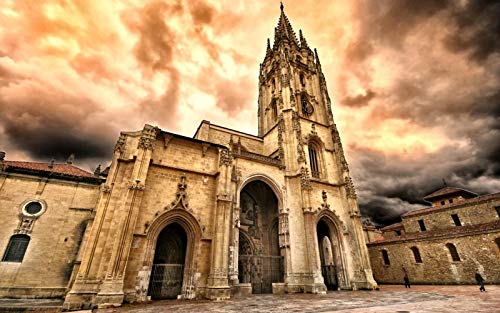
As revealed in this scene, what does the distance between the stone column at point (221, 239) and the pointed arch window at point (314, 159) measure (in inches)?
353

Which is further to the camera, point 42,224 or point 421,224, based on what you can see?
point 421,224

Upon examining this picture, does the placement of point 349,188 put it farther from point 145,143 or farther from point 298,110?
point 145,143

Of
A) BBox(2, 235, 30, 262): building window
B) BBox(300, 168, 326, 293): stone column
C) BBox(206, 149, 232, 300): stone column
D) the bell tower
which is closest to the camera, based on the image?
BBox(206, 149, 232, 300): stone column

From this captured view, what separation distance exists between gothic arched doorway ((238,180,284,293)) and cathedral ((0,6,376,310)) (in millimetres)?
82

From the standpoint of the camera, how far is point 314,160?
2086 cm

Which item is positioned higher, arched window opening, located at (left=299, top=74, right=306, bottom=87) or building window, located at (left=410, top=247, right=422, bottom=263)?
arched window opening, located at (left=299, top=74, right=306, bottom=87)

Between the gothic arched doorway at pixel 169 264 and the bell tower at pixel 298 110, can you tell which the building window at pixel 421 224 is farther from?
the gothic arched doorway at pixel 169 264

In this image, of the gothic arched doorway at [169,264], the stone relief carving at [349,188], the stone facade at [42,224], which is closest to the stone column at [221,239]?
the gothic arched doorway at [169,264]

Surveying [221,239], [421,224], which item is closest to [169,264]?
[221,239]

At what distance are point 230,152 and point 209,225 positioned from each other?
16.1 feet

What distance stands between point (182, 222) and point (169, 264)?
2.22m

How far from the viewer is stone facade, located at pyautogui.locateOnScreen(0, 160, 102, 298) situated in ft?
43.0

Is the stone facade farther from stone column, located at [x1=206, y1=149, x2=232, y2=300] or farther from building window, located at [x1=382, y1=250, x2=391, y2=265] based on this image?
building window, located at [x1=382, y1=250, x2=391, y2=265]

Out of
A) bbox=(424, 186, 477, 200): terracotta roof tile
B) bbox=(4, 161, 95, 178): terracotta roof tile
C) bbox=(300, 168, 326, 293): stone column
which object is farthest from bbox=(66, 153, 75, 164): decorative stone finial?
bbox=(424, 186, 477, 200): terracotta roof tile
